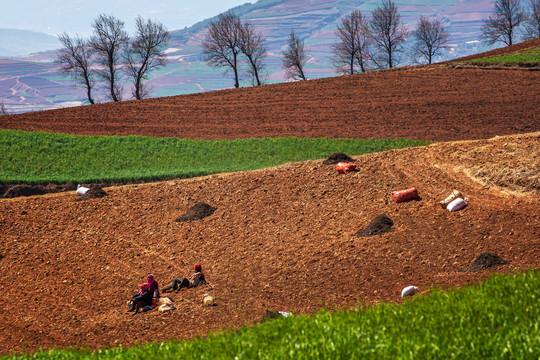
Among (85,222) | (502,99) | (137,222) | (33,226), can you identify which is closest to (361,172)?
(137,222)

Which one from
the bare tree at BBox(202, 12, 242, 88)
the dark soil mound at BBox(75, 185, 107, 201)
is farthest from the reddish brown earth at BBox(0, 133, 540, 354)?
the bare tree at BBox(202, 12, 242, 88)

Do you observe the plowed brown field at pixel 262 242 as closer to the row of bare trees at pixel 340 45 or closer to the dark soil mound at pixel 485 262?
the dark soil mound at pixel 485 262

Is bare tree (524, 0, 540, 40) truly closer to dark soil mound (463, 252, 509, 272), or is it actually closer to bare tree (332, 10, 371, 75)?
bare tree (332, 10, 371, 75)

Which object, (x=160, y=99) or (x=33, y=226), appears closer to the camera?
(x=33, y=226)

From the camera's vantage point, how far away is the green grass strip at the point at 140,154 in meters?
25.8

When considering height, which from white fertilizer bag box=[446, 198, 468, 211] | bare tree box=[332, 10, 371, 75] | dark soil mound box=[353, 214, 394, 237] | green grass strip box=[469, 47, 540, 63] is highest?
bare tree box=[332, 10, 371, 75]

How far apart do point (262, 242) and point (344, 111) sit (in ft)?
74.1

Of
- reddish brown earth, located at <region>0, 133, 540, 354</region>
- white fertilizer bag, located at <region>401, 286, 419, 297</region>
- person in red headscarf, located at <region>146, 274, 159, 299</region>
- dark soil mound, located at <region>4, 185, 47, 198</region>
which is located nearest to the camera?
white fertilizer bag, located at <region>401, 286, 419, 297</region>

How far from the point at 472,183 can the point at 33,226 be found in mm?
14252

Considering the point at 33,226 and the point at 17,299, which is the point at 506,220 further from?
the point at 33,226

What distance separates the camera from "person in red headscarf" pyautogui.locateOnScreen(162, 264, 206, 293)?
39.4ft

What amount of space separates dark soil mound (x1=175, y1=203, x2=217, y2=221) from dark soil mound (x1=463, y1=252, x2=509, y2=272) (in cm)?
885

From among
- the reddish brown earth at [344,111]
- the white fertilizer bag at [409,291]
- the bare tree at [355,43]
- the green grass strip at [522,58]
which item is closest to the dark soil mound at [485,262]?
the white fertilizer bag at [409,291]

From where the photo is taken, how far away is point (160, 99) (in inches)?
1682
